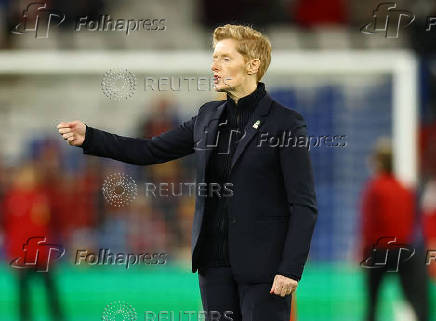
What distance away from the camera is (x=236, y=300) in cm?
378

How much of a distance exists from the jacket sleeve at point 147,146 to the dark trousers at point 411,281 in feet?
12.9

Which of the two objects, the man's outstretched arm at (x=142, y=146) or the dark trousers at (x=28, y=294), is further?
the dark trousers at (x=28, y=294)

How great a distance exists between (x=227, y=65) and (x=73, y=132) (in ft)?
2.10

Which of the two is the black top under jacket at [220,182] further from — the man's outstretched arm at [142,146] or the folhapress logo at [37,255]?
the folhapress logo at [37,255]

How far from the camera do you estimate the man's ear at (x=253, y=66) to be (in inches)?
151

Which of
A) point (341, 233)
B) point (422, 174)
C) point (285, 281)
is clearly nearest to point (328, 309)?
point (341, 233)

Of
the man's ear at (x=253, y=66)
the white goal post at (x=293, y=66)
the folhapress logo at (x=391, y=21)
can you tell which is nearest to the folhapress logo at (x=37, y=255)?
the white goal post at (x=293, y=66)

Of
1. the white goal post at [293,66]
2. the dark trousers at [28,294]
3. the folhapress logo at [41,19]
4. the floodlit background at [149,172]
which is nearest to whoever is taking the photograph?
the dark trousers at [28,294]

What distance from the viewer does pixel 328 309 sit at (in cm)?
880

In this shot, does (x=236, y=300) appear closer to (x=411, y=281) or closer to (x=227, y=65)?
(x=227, y=65)

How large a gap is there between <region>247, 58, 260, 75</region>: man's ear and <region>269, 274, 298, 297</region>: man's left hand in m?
0.77

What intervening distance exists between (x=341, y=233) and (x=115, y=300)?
241cm

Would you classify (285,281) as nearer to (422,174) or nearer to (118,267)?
(118,267)

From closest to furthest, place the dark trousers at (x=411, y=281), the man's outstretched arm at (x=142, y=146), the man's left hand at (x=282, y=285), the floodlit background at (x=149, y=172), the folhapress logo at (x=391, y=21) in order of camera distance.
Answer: the man's left hand at (x=282, y=285) → the man's outstretched arm at (x=142, y=146) → the dark trousers at (x=411, y=281) → the floodlit background at (x=149, y=172) → the folhapress logo at (x=391, y=21)
